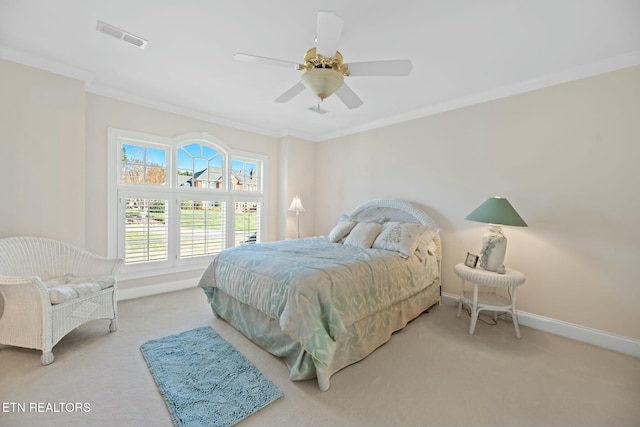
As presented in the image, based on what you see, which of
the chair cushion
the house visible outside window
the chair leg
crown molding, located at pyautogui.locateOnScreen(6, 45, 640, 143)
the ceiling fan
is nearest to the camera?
the ceiling fan

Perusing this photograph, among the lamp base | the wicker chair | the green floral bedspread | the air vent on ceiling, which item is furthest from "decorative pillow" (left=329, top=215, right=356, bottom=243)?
the air vent on ceiling

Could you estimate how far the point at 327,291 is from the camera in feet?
6.47

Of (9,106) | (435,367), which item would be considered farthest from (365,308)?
(9,106)

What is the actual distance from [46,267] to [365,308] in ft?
10.5

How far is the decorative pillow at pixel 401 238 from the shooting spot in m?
3.00

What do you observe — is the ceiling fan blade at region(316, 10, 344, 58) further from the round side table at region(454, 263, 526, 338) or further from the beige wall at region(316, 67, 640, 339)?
the round side table at region(454, 263, 526, 338)

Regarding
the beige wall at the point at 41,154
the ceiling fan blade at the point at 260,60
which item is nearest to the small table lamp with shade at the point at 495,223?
the ceiling fan blade at the point at 260,60

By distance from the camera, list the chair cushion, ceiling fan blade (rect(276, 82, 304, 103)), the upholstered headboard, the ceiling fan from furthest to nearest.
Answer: the upholstered headboard → ceiling fan blade (rect(276, 82, 304, 103)) → the chair cushion → the ceiling fan

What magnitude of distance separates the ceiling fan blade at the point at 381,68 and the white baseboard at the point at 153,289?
3.76 metres

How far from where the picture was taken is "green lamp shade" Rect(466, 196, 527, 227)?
2607mm

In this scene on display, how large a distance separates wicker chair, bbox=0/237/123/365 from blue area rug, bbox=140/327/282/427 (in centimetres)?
64

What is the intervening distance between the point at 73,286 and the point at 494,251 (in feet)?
13.7

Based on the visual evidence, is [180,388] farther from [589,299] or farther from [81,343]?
[589,299]

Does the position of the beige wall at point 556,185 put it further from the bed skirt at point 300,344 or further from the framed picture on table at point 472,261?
the bed skirt at point 300,344
